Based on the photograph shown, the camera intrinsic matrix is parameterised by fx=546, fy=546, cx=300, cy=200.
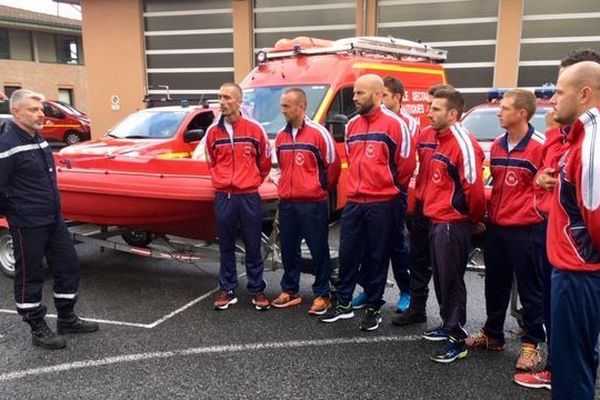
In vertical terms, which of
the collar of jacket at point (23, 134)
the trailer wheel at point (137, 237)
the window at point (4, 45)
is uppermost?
the window at point (4, 45)

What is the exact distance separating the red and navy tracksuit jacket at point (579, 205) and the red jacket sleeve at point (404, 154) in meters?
1.54

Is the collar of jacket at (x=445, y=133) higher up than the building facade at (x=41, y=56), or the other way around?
the building facade at (x=41, y=56)

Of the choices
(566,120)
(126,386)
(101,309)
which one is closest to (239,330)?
(126,386)

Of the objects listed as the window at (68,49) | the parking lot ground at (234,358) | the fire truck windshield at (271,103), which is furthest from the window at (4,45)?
the parking lot ground at (234,358)

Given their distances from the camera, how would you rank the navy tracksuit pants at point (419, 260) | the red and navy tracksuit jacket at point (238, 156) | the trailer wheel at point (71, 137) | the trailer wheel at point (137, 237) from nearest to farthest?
the navy tracksuit pants at point (419, 260), the red and navy tracksuit jacket at point (238, 156), the trailer wheel at point (137, 237), the trailer wheel at point (71, 137)

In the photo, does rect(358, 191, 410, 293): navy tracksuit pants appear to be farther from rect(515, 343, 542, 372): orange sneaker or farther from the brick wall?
the brick wall

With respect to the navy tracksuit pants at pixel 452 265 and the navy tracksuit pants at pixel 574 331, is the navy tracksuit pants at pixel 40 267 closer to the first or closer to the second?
the navy tracksuit pants at pixel 452 265

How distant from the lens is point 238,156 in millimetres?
4613

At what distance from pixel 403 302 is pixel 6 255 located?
4086 millimetres

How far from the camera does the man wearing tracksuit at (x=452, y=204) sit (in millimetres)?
3633

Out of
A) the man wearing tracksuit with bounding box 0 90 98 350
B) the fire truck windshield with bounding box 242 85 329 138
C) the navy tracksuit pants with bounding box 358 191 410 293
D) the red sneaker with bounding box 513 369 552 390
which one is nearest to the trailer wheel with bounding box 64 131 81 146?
the fire truck windshield with bounding box 242 85 329 138

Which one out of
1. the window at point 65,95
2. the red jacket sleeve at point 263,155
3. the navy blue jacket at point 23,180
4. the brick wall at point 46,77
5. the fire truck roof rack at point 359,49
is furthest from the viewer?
the window at point 65,95

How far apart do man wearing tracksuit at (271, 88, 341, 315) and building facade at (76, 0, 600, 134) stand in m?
10.4

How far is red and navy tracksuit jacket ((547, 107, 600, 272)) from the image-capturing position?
2354 millimetres
